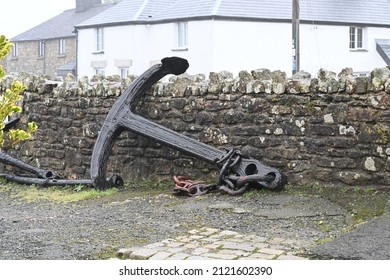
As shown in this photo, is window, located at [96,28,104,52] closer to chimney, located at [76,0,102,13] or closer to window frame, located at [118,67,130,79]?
window frame, located at [118,67,130,79]

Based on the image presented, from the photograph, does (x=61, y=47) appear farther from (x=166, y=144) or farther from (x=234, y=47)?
(x=166, y=144)

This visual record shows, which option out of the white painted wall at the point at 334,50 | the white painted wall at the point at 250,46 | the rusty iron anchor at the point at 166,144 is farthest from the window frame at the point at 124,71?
the rusty iron anchor at the point at 166,144

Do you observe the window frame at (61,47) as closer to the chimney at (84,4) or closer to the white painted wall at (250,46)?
the chimney at (84,4)

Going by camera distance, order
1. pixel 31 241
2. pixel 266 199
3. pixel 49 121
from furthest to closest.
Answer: pixel 49 121, pixel 266 199, pixel 31 241

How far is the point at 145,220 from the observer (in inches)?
272

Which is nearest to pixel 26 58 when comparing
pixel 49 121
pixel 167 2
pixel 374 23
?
pixel 167 2

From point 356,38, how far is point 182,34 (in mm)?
9461

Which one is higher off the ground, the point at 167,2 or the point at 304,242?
the point at 167,2

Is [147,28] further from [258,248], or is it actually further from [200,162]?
[258,248]

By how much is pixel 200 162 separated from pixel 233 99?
2.86ft

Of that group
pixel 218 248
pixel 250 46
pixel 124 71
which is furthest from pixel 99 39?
pixel 218 248

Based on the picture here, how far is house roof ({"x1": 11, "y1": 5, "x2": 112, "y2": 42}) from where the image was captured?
5302 cm

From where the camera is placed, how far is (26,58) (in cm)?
5569

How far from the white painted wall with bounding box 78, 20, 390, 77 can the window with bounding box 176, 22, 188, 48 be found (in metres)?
0.28
